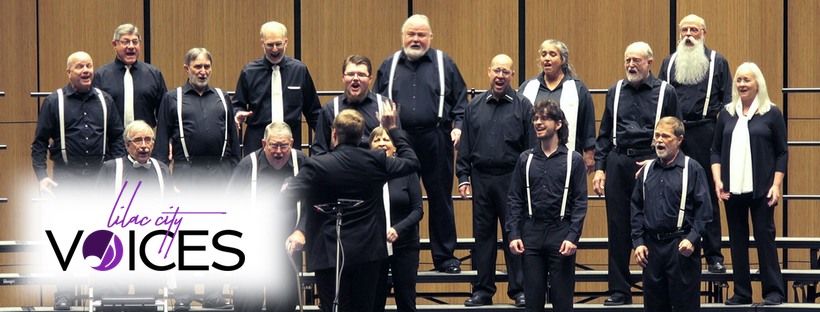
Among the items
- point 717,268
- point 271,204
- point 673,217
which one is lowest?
point 717,268

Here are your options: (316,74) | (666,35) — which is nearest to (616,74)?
(666,35)

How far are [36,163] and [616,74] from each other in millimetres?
4841

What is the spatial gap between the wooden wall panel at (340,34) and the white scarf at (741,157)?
11.8 ft

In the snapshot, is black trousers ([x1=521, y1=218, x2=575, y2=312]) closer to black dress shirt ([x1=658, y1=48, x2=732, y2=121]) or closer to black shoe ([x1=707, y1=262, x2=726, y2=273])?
black shoe ([x1=707, y1=262, x2=726, y2=273])

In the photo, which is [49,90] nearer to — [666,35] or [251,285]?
[251,285]

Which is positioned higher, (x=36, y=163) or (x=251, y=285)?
(x=36, y=163)

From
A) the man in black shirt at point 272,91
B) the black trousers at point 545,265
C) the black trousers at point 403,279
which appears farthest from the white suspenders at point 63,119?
the black trousers at point 545,265

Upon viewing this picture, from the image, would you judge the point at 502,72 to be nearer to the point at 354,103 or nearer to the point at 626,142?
the point at 626,142

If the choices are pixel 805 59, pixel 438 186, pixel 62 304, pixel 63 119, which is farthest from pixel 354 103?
pixel 805 59

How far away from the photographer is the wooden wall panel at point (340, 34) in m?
13.3

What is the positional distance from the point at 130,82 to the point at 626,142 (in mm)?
3231

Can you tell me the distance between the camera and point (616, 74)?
13.3m

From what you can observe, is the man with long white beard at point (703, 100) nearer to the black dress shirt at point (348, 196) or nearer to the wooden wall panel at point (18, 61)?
the black dress shirt at point (348, 196)

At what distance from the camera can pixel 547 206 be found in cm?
975
